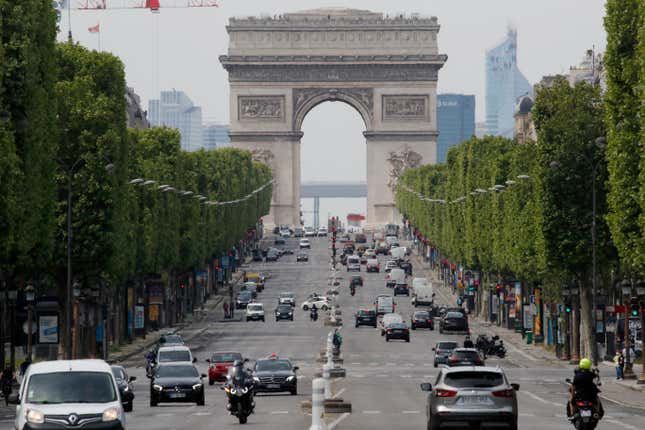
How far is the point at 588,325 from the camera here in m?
85.9

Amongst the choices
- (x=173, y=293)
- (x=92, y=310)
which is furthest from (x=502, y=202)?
(x=92, y=310)

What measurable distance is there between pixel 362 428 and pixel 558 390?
23.6 metres

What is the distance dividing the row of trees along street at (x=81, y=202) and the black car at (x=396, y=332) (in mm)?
14748

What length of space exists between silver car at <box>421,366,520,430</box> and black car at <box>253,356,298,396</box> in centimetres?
2269

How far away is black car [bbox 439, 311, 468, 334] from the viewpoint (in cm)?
11669

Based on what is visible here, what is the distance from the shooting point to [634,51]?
68.4m

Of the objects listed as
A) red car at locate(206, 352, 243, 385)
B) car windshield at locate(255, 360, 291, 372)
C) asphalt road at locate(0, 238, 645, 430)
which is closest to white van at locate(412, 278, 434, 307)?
asphalt road at locate(0, 238, 645, 430)

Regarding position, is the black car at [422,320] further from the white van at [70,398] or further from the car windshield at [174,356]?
the white van at [70,398]

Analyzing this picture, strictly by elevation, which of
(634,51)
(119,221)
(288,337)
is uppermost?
(634,51)

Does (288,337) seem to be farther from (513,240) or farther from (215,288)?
(215,288)

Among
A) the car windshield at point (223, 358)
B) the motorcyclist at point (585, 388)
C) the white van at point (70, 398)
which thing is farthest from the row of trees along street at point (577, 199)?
the white van at point (70, 398)

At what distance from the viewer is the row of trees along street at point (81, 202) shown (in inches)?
2522

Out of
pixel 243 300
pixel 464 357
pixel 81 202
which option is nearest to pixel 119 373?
pixel 464 357

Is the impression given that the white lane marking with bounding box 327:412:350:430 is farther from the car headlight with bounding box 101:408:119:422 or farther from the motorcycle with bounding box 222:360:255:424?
the car headlight with bounding box 101:408:119:422
